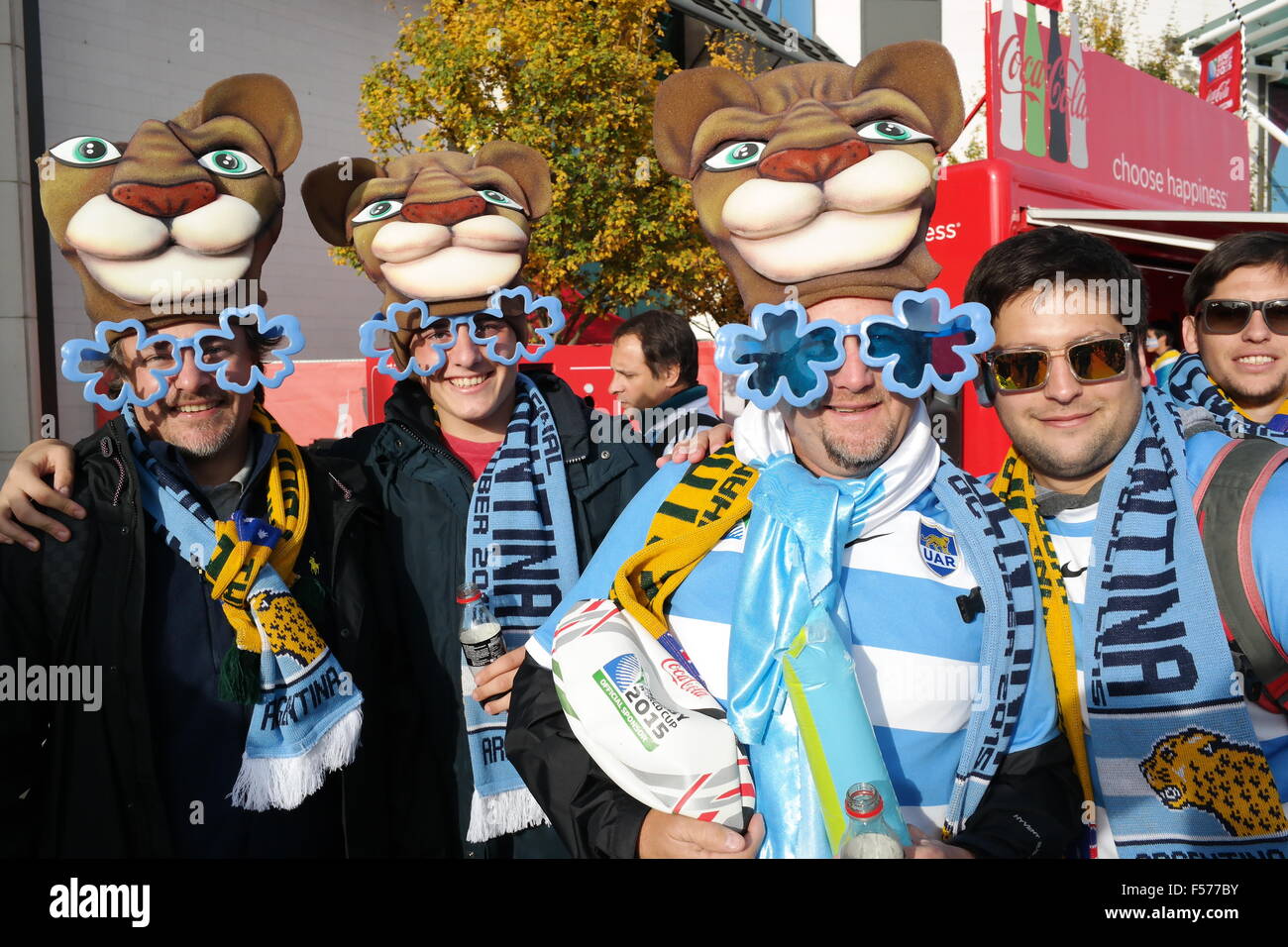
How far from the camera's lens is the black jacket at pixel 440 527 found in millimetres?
2602

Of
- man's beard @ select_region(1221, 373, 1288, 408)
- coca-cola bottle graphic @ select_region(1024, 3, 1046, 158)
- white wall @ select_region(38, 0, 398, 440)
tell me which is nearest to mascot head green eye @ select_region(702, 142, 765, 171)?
man's beard @ select_region(1221, 373, 1288, 408)

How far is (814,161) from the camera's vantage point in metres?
2.03

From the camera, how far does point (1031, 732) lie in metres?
1.82

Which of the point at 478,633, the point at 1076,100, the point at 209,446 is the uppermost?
the point at 1076,100

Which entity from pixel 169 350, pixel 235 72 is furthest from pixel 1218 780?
pixel 235 72

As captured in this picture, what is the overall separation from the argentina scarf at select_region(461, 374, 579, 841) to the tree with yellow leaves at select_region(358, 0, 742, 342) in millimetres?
8670

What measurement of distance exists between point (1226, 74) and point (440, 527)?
1630 cm

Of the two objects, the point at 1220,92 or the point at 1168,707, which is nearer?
the point at 1168,707

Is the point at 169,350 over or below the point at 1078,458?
over

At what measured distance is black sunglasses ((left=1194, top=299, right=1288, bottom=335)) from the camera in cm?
279

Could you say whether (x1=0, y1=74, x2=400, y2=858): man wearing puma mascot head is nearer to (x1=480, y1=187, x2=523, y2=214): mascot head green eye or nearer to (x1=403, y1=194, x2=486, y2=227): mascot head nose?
(x1=403, y1=194, x2=486, y2=227): mascot head nose
